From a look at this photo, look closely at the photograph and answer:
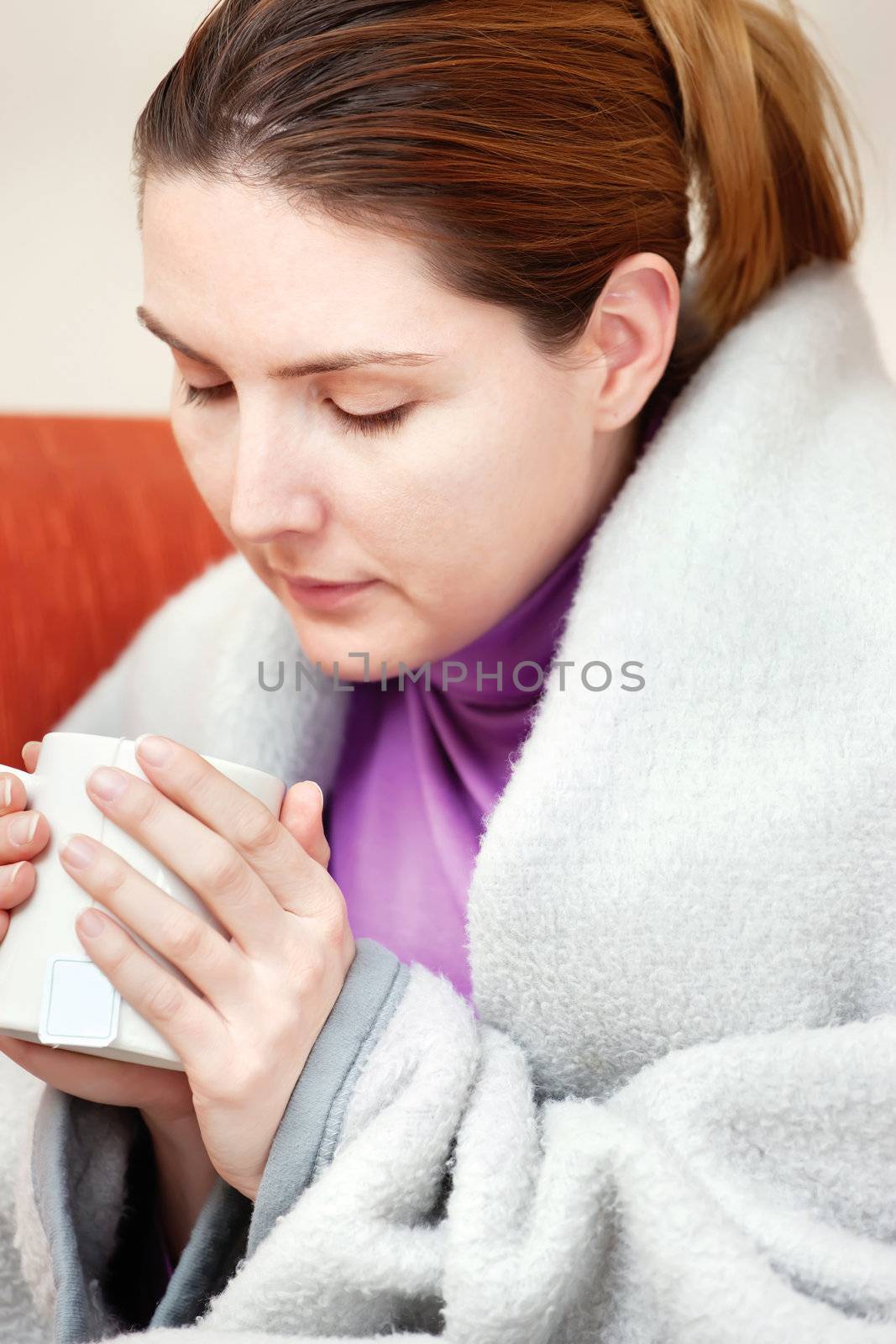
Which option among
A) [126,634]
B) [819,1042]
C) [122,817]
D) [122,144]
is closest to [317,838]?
[122,817]

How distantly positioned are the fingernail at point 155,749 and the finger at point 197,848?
0.04 feet

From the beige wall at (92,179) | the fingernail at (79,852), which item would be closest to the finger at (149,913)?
the fingernail at (79,852)

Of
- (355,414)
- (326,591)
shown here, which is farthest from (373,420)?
(326,591)

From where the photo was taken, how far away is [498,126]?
2.33 ft

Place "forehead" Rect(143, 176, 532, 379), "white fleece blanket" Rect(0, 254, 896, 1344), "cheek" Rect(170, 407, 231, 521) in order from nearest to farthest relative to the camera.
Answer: "white fleece blanket" Rect(0, 254, 896, 1344) → "forehead" Rect(143, 176, 532, 379) → "cheek" Rect(170, 407, 231, 521)

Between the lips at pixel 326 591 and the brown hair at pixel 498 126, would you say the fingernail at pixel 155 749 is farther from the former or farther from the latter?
the brown hair at pixel 498 126

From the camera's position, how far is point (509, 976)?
27.8 inches

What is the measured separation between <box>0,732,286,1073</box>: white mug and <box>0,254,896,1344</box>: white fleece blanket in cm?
13

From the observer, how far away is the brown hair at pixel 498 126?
Answer: 0.69 metres

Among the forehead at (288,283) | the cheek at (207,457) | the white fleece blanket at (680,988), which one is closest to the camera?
the white fleece blanket at (680,988)

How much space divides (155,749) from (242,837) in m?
0.06

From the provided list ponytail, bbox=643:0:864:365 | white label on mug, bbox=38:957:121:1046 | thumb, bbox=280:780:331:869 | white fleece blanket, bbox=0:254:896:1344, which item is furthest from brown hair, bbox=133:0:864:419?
white label on mug, bbox=38:957:121:1046

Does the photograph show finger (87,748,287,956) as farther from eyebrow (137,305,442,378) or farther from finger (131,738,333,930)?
eyebrow (137,305,442,378)

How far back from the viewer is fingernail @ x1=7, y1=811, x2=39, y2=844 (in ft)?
2.03
